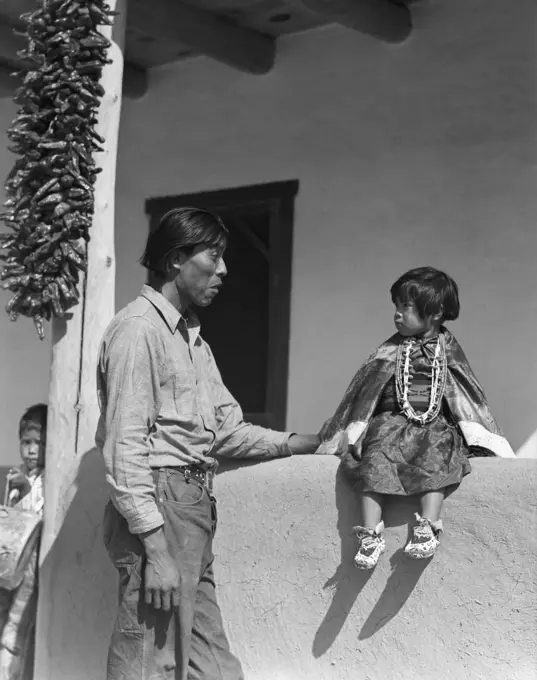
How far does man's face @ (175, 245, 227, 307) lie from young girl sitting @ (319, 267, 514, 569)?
0.81 m

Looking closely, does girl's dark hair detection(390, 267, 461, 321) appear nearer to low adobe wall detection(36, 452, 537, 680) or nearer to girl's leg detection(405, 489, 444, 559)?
low adobe wall detection(36, 452, 537, 680)

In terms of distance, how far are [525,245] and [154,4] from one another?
91.5 inches

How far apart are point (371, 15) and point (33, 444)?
9.32 feet

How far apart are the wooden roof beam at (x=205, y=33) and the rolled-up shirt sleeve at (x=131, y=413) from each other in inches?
131

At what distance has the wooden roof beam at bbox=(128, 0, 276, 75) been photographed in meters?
6.54

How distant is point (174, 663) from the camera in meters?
3.59

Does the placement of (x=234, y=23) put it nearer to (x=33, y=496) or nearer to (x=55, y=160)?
(x=55, y=160)

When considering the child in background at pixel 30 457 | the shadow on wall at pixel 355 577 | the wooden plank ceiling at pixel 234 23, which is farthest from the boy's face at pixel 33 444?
the wooden plank ceiling at pixel 234 23

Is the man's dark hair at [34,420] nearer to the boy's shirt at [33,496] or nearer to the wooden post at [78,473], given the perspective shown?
the boy's shirt at [33,496]

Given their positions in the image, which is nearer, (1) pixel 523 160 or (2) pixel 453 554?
(2) pixel 453 554

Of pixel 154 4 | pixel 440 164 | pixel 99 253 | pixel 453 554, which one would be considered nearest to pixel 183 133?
pixel 154 4

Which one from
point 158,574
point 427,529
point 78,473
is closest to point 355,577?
point 427,529

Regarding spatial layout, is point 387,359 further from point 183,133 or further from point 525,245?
point 183,133

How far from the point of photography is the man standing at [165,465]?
350cm
